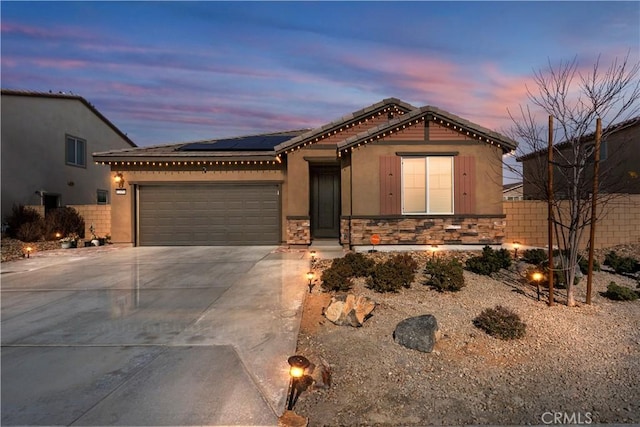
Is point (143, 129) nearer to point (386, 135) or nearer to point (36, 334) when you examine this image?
point (386, 135)

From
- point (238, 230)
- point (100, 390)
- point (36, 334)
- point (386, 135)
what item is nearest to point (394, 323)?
point (100, 390)

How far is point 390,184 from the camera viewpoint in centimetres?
977

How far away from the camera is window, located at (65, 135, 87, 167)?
16641 millimetres

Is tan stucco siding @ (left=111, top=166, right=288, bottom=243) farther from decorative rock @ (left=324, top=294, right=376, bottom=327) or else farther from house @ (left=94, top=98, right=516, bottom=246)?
decorative rock @ (left=324, top=294, right=376, bottom=327)

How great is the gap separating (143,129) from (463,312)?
25.4 metres

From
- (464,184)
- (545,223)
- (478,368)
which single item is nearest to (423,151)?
(464,184)

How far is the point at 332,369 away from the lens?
3506mm

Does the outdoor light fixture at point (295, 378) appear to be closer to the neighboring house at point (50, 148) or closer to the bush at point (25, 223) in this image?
Result: the bush at point (25, 223)

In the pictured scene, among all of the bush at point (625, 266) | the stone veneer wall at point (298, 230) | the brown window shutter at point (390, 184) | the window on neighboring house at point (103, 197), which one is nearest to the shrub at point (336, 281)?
the brown window shutter at point (390, 184)

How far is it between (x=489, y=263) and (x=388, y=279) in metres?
2.70

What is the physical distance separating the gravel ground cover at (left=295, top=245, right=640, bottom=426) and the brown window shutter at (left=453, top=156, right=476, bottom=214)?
4.51m

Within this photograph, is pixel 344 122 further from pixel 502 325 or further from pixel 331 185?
pixel 502 325

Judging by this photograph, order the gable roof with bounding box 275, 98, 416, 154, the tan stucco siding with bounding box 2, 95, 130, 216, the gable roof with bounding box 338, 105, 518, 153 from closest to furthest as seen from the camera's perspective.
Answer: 1. the gable roof with bounding box 338, 105, 518, 153
2. the gable roof with bounding box 275, 98, 416, 154
3. the tan stucco siding with bounding box 2, 95, 130, 216

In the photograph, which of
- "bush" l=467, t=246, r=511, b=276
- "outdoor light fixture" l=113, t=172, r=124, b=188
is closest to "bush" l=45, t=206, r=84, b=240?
"outdoor light fixture" l=113, t=172, r=124, b=188
